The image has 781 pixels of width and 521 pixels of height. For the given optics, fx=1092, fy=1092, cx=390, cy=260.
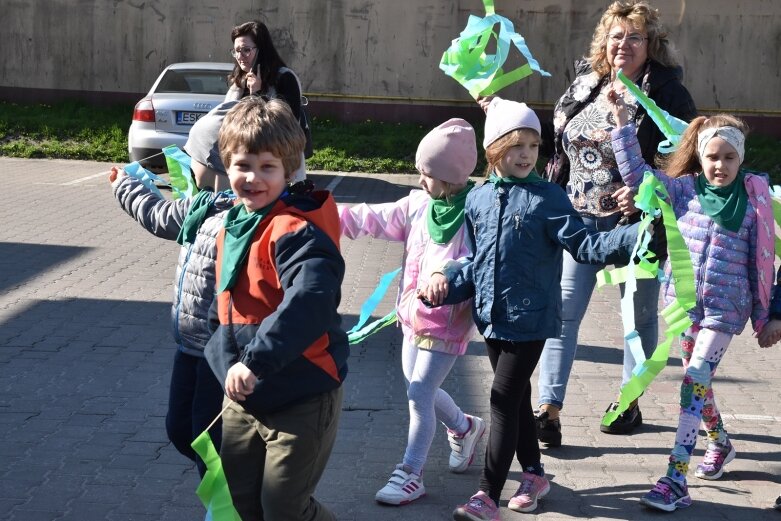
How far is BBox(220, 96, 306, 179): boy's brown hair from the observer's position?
3275 millimetres

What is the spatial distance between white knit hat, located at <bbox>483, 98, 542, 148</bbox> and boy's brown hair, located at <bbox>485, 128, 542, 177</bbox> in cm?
1

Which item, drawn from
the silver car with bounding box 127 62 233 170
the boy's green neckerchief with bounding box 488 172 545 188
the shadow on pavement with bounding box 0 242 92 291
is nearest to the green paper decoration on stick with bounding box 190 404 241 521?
the boy's green neckerchief with bounding box 488 172 545 188

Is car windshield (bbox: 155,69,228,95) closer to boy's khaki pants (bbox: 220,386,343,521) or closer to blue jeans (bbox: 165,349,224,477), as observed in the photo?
blue jeans (bbox: 165,349,224,477)

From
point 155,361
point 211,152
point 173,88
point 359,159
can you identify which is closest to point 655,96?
point 211,152

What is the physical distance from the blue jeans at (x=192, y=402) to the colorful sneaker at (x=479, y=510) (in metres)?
1.04

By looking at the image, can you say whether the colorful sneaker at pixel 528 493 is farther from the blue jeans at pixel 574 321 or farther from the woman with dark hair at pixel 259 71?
the woman with dark hair at pixel 259 71

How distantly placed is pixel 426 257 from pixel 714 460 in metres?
1.61

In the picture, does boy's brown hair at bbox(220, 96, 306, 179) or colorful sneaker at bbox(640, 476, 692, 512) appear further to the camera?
colorful sneaker at bbox(640, 476, 692, 512)

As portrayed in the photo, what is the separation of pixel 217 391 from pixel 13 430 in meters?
2.02

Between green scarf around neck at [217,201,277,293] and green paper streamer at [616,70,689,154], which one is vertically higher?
green paper streamer at [616,70,689,154]

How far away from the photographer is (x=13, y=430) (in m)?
5.26

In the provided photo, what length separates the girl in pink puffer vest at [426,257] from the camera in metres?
4.39

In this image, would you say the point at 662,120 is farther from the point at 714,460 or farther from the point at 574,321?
the point at 714,460

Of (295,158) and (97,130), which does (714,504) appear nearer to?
(295,158)
